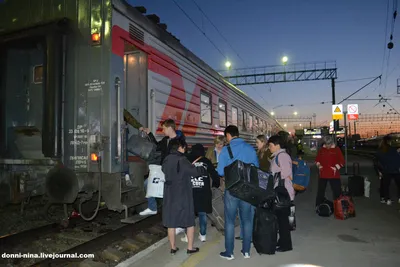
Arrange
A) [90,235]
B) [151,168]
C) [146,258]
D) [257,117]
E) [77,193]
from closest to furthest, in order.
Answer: [146,258] < [77,193] < [151,168] < [90,235] < [257,117]

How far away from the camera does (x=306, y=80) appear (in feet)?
98.9

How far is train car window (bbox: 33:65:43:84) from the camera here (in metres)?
5.55

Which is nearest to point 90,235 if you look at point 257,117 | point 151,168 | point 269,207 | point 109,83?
point 151,168

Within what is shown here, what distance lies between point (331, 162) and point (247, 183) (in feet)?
10.7

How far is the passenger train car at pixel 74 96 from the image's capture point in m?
4.81

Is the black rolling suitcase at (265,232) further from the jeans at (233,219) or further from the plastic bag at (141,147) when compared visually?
the plastic bag at (141,147)

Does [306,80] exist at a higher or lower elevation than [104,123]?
higher

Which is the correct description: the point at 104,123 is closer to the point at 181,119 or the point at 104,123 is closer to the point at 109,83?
the point at 109,83

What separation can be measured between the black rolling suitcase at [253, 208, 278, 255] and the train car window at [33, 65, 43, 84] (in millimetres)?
4014

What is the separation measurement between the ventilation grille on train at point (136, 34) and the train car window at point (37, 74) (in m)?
1.60

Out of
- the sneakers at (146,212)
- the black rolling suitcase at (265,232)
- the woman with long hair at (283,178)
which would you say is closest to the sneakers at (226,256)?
the black rolling suitcase at (265,232)

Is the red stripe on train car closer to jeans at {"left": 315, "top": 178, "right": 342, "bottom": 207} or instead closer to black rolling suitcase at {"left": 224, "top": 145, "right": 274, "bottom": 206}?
black rolling suitcase at {"left": 224, "top": 145, "right": 274, "bottom": 206}

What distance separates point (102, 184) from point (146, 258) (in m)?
1.33

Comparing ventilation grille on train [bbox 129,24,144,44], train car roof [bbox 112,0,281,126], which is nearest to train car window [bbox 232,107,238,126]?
train car roof [bbox 112,0,281,126]
